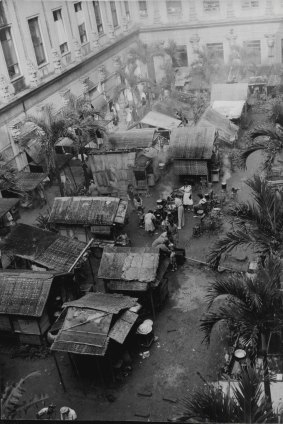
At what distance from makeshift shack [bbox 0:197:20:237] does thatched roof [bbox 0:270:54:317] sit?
4.50 m

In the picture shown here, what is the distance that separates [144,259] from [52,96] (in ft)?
56.9

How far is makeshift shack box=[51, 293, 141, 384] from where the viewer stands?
1427 cm

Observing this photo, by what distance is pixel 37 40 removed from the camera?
30.0 m

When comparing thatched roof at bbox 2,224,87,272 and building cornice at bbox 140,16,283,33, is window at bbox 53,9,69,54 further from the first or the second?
thatched roof at bbox 2,224,87,272

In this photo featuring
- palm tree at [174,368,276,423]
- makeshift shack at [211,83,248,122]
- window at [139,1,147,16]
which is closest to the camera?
palm tree at [174,368,276,423]

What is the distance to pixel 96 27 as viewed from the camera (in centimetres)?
3700

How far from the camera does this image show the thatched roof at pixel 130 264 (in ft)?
55.7

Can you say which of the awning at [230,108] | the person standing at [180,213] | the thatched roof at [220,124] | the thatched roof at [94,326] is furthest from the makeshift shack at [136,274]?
the awning at [230,108]

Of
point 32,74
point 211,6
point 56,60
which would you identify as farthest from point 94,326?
point 211,6

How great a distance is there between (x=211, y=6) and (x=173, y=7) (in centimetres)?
332

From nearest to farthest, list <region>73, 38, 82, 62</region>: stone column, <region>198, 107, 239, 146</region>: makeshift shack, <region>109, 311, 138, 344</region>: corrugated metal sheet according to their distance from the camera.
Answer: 1. <region>109, 311, 138, 344</region>: corrugated metal sheet
2. <region>198, 107, 239, 146</region>: makeshift shack
3. <region>73, 38, 82, 62</region>: stone column

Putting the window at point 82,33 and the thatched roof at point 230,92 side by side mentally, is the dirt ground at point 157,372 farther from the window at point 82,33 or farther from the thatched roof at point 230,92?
the window at point 82,33

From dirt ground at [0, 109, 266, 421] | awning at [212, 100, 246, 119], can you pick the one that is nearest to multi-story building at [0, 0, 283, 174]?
awning at [212, 100, 246, 119]

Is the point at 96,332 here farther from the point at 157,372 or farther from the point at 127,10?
the point at 127,10
